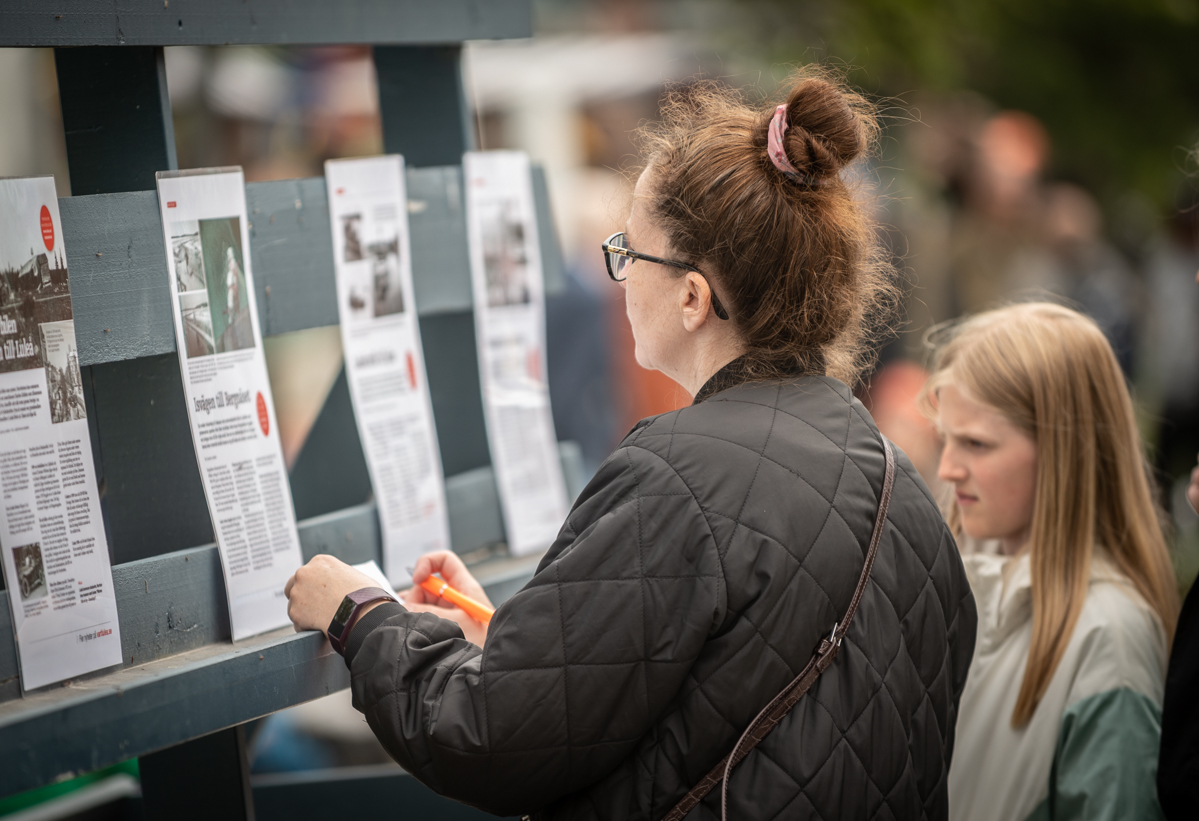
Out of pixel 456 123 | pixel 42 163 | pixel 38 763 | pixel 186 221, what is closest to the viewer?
pixel 38 763

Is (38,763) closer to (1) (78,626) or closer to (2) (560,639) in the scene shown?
(1) (78,626)

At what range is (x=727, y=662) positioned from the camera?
1.45 m

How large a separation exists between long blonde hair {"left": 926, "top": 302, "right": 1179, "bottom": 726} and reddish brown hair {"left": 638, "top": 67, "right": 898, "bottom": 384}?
75 cm

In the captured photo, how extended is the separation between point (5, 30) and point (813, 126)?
1.13 meters

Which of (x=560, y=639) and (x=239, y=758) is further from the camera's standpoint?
(x=239, y=758)

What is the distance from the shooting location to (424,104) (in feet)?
7.96

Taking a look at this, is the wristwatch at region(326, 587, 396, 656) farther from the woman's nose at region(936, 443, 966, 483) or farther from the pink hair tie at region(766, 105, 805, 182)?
the woman's nose at region(936, 443, 966, 483)

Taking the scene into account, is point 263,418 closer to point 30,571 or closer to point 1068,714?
point 30,571

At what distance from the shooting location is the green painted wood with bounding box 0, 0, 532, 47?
159cm

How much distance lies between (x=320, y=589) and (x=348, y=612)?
0.10m

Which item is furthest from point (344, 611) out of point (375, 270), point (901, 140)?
point (901, 140)

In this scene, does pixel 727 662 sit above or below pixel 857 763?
above

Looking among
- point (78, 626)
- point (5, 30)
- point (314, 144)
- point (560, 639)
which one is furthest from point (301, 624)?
point (314, 144)

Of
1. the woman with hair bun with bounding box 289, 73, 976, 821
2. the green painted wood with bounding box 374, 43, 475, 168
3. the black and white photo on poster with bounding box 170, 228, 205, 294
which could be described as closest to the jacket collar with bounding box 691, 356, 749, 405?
the woman with hair bun with bounding box 289, 73, 976, 821
